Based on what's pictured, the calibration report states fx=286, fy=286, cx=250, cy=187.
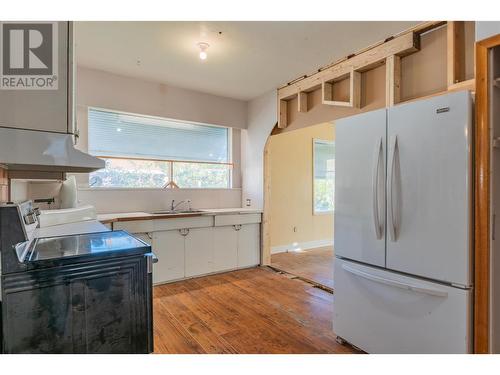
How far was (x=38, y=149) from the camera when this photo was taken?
1.31 metres

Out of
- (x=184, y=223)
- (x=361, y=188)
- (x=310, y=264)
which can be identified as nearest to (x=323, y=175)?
(x=310, y=264)

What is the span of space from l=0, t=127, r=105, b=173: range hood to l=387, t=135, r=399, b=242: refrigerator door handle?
1.73 m

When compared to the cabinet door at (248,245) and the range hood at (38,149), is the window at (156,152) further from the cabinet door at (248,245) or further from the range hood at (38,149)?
the range hood at (38,149)

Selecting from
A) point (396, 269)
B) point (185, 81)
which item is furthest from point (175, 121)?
point (396, 269)

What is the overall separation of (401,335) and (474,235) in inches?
29.5

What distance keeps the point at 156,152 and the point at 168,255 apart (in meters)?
1.44

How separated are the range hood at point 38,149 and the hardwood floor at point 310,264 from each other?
118 inches

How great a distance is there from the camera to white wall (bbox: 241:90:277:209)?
4259mm

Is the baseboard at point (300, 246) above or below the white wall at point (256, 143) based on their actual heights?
below

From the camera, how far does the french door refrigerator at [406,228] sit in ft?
5.08

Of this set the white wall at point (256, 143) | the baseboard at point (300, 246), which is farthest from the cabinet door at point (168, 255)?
the baseboard at point (300, 246)

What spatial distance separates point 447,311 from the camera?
1572mm

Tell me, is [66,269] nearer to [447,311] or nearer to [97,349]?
[97,349]

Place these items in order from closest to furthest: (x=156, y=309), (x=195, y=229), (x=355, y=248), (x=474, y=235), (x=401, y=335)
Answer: (x=474, y=235)
(x=401, y=335)
(x=355, y=248)
(x=156, y=309)
(x=195, y=229)
